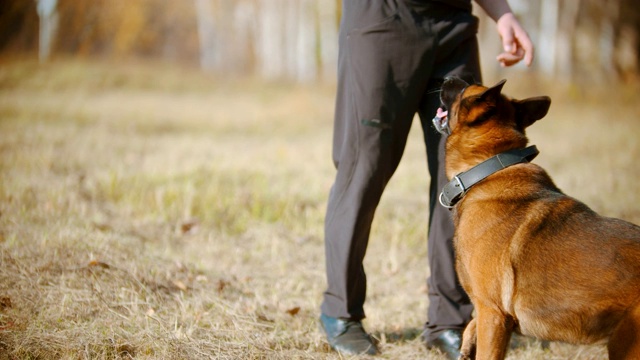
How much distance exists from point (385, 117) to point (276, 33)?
26.2 meters

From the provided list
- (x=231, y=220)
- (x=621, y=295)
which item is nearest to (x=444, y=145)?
(x=621, y=295)

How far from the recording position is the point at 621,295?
7.17 ft

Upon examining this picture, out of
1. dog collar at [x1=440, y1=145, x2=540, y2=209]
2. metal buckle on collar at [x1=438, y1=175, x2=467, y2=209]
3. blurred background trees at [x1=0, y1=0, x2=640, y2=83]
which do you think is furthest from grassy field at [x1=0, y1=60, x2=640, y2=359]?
blurred background trees at [x1=0, y1=0, x2=640, y2=83]

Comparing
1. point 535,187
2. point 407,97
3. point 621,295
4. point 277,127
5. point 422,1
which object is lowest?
point 277,127

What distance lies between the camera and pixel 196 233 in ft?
16.3

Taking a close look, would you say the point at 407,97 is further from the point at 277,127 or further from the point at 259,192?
the point at 277,127

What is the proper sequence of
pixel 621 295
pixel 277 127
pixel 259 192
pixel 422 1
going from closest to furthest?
pixel 621 295
pixel 422 1
pixel 259 192
pixel 277 127

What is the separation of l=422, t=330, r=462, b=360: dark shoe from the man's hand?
1.44 metres

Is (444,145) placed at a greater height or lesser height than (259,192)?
greater

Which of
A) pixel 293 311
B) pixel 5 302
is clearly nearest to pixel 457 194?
pixel 293 311

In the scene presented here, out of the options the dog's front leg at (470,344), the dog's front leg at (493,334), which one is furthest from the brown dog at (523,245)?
the dog's front leg at (470,344)

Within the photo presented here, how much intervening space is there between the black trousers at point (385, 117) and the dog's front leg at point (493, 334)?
694mm

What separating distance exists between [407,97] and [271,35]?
86.3ft

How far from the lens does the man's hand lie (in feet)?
10.0
